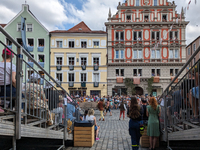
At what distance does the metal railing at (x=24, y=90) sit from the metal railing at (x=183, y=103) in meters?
2.83

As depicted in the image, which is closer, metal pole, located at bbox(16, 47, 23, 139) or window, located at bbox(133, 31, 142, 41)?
metal pole, located at bbox(16, 47, 23, 139)

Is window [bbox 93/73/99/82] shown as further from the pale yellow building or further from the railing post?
the railing post

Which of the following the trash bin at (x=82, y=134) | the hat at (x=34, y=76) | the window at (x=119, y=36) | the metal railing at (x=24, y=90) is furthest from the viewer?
the window at (x=119, y=36)

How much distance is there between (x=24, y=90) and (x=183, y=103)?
3.24m

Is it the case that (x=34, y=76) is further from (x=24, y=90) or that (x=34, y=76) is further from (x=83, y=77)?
(x=83, y=77)

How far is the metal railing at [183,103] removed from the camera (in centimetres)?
397

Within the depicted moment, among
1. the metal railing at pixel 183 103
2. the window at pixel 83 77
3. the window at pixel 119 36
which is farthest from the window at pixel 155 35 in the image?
the metal railing at pixel 183 103

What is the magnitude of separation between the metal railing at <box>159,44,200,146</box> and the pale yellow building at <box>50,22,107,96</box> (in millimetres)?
33270

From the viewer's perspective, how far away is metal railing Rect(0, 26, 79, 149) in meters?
3.37

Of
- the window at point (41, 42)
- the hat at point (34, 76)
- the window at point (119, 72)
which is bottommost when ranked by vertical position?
the hat at point (34, 76)

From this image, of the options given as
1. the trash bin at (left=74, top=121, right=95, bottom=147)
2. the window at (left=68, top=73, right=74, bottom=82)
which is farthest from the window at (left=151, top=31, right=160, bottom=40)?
the trash bin at (left=74, top=121, right=95, bottom=147)

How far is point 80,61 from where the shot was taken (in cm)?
4062

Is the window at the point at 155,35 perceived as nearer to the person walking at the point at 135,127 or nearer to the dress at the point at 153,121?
the dress at the point at 153,121

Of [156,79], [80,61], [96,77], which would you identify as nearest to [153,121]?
[96,77]
